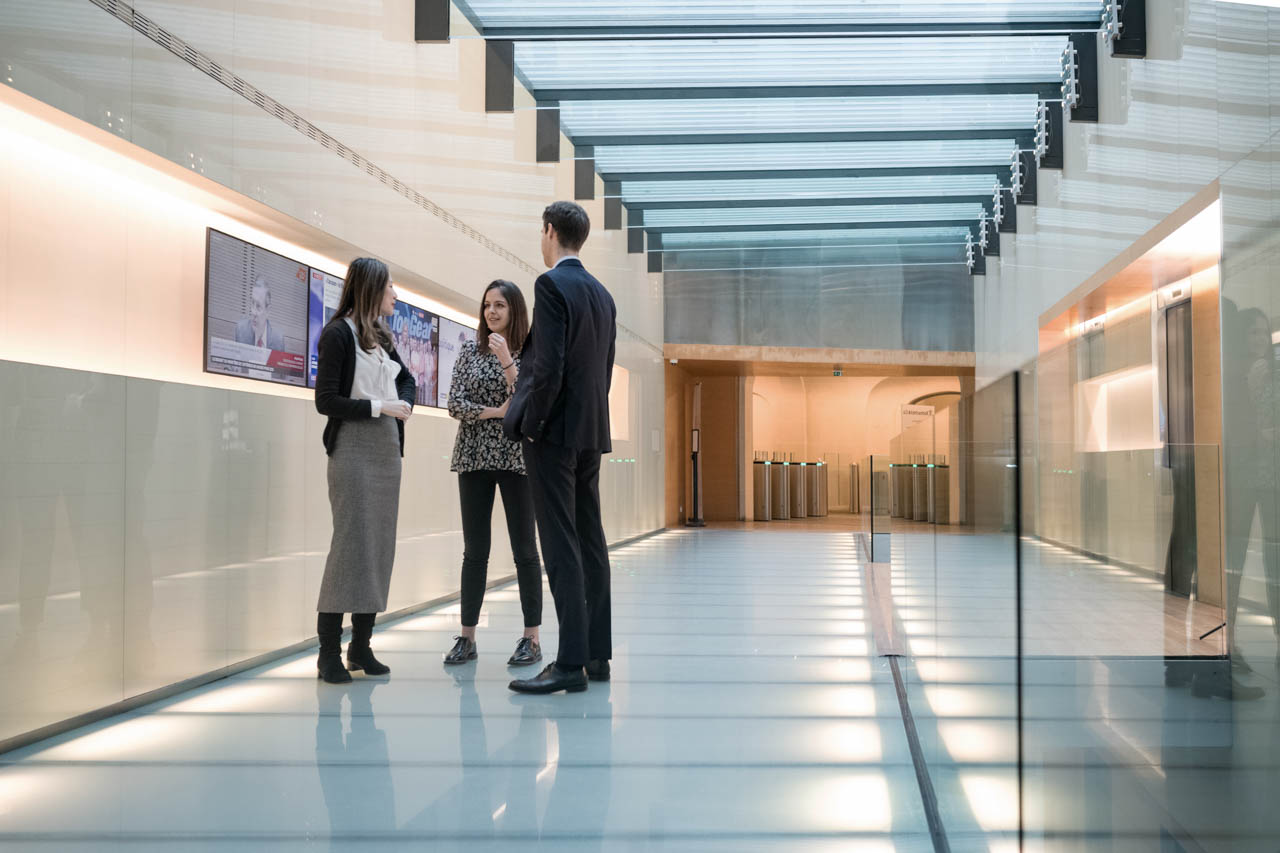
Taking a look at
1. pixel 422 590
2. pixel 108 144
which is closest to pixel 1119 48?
pixel 422 590

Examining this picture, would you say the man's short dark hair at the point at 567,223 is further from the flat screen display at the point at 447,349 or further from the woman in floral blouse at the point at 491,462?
the flat screen display at the point at 447,349

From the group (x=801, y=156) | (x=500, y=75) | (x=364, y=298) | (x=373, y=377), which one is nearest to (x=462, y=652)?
(x=373, y=377)

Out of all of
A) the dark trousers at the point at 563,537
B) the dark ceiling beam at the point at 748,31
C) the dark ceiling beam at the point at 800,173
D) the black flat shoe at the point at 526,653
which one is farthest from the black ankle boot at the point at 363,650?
the dark ceiling beam at the point at 800,173

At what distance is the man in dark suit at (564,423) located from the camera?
3307 mm

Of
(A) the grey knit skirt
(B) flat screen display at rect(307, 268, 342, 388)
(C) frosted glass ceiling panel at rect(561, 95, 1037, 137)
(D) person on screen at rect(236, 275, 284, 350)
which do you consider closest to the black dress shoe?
(A) the grey knit skirt

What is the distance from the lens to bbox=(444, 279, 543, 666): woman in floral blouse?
12.6 ft

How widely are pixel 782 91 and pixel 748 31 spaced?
5.51 feet

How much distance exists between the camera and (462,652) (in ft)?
13.1

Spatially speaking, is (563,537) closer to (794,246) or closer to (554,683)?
(554,683)

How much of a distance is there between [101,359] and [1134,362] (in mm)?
3034

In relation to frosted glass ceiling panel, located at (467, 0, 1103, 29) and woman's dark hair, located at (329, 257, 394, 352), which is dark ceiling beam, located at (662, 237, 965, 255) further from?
woman's dark hair, located at (329, 257, 394, 352)

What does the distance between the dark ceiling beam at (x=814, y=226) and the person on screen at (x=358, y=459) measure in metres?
11.0

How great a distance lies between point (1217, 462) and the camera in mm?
1106

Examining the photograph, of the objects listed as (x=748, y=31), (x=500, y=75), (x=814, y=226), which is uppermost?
(x=814, y=226)
